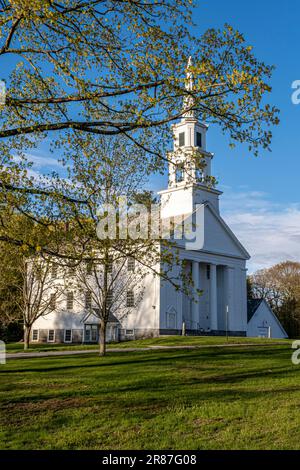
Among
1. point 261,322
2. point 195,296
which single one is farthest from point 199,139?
point 261,322

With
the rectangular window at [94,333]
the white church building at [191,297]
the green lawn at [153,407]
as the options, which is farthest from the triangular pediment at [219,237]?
the green lawn at [153,407]

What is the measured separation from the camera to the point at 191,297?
43.5 meters

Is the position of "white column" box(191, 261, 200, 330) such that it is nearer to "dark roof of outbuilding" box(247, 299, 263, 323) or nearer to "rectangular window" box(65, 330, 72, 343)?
"dark roof of outbuilding" box(247, 299, 263, 323)

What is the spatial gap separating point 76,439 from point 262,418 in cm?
318

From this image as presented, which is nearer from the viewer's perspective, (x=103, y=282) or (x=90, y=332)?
(x=103, y=282)

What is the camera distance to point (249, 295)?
2781 inches

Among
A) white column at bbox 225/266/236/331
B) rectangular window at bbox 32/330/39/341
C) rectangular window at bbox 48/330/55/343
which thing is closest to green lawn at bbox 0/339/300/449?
white column at bbox 225/266/236/331

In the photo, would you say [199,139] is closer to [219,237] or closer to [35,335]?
[219,237]

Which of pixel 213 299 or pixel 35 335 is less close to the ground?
pixel 213 299

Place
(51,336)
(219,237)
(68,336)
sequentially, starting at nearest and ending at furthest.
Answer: (68,336) < (219,237) < (51,336)

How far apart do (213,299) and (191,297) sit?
5.07m

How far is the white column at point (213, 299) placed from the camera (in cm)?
4755

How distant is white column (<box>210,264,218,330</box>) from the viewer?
156ft
